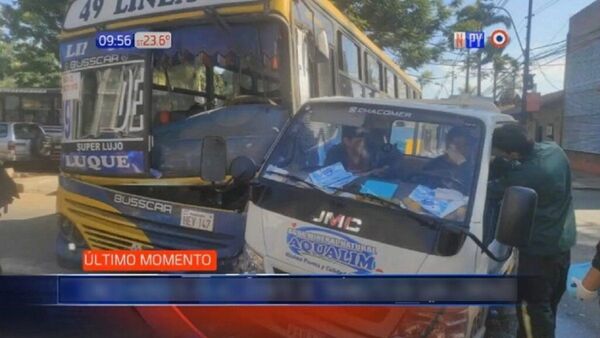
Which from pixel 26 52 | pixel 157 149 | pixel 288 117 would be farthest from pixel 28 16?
pixel 288 117

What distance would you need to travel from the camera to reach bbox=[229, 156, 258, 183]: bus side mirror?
7.61ft

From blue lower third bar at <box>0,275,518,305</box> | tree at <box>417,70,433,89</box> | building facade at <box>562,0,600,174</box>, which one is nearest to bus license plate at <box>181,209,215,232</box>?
blue lower third bar at <box>0,275,518,305</box>

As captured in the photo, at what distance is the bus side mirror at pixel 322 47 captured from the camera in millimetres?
2425

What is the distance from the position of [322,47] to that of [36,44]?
1205 millimetres

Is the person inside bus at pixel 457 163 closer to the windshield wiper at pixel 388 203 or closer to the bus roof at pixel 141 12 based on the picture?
the windshield wiper at pixel 388 203

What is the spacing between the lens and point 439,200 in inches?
90.2

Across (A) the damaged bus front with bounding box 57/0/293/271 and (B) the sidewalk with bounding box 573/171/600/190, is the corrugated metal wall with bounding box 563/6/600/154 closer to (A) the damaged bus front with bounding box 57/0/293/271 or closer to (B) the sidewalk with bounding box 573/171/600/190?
(B) the sidewalk with bounding box 573/171/600/190

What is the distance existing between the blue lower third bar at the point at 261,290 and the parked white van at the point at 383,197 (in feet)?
0.24

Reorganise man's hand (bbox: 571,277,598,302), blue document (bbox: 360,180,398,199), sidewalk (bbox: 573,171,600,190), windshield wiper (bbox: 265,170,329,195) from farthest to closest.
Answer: sidewalk (bbox: 573,171,600,190) → man's hand (bbox: 571,277,598,302) → windshield wiper (bbox: 265,170,329,195) → blue document (bbox: 360,180,398,199)

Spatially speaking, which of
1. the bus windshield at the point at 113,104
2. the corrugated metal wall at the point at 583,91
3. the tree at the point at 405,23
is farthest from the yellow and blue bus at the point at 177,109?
the corrugated metal wall at the point at 583,91

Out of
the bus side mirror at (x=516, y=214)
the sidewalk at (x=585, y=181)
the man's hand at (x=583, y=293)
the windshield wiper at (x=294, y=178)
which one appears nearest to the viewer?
the bus side mirror at (x=516, y=214)

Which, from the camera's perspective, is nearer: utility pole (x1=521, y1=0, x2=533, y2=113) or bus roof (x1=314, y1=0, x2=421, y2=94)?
utility pole (x1=521, y1=0, x2=533, y2=113)

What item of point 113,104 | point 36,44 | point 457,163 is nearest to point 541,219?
point 457,163

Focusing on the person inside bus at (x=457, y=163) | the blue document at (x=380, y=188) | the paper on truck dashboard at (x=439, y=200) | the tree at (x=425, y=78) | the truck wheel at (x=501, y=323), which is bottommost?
the truck wheel at (x=501, y=323)
